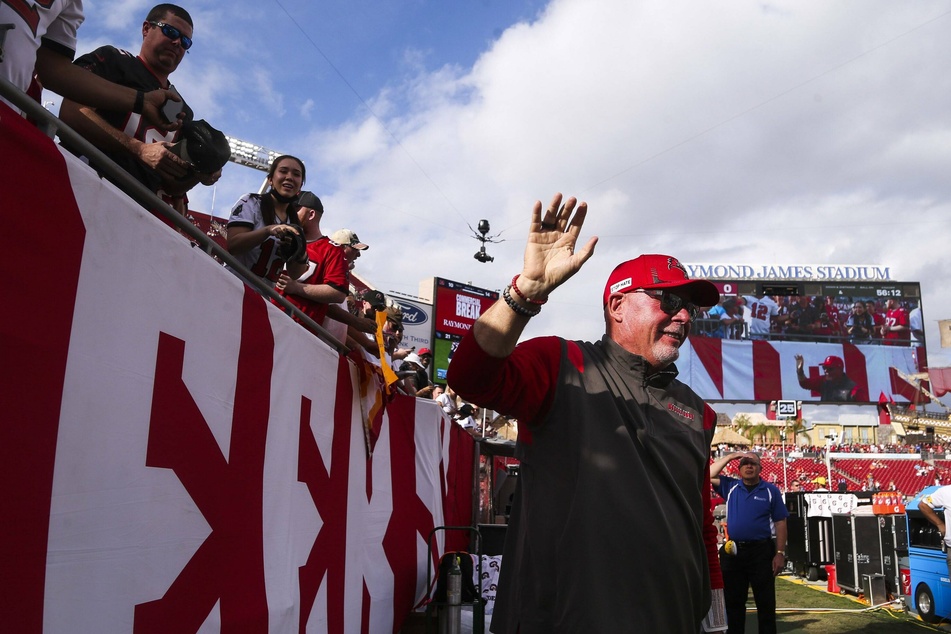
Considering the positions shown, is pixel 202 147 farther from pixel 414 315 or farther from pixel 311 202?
pixel 414 315

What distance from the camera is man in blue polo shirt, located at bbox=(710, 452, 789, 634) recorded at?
7.22 meters

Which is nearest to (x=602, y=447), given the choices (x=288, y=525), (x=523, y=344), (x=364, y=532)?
(x=523, y=344)

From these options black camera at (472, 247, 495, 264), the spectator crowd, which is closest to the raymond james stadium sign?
the spectator crowd

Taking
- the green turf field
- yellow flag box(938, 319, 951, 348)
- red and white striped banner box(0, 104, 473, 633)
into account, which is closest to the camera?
red and white striped banner box(0, 104, 473, 633)

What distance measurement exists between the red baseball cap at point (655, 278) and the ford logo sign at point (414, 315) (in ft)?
88.5

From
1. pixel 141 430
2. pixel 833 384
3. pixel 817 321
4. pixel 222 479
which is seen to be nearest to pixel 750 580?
pixel 222 479

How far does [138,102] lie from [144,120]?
0.25 m

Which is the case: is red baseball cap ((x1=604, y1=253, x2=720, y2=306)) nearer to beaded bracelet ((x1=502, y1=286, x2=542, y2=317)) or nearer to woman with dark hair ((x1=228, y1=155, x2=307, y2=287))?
beaded bracelet ((x1=502, y1=286, x2=542, y2=317))

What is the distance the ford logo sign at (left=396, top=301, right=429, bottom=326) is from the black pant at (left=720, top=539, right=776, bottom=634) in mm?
22560

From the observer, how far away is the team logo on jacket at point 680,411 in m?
2.59

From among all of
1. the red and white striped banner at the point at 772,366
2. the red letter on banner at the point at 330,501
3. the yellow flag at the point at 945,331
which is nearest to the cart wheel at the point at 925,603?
the red letter on banner at the point at 330,501

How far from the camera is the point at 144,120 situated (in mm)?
2818

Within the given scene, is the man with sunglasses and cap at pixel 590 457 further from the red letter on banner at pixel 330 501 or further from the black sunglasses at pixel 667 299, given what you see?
the red letter on banner at pixel 330 501

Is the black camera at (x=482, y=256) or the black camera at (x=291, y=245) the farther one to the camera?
the black camera at (x=482, y=256)
